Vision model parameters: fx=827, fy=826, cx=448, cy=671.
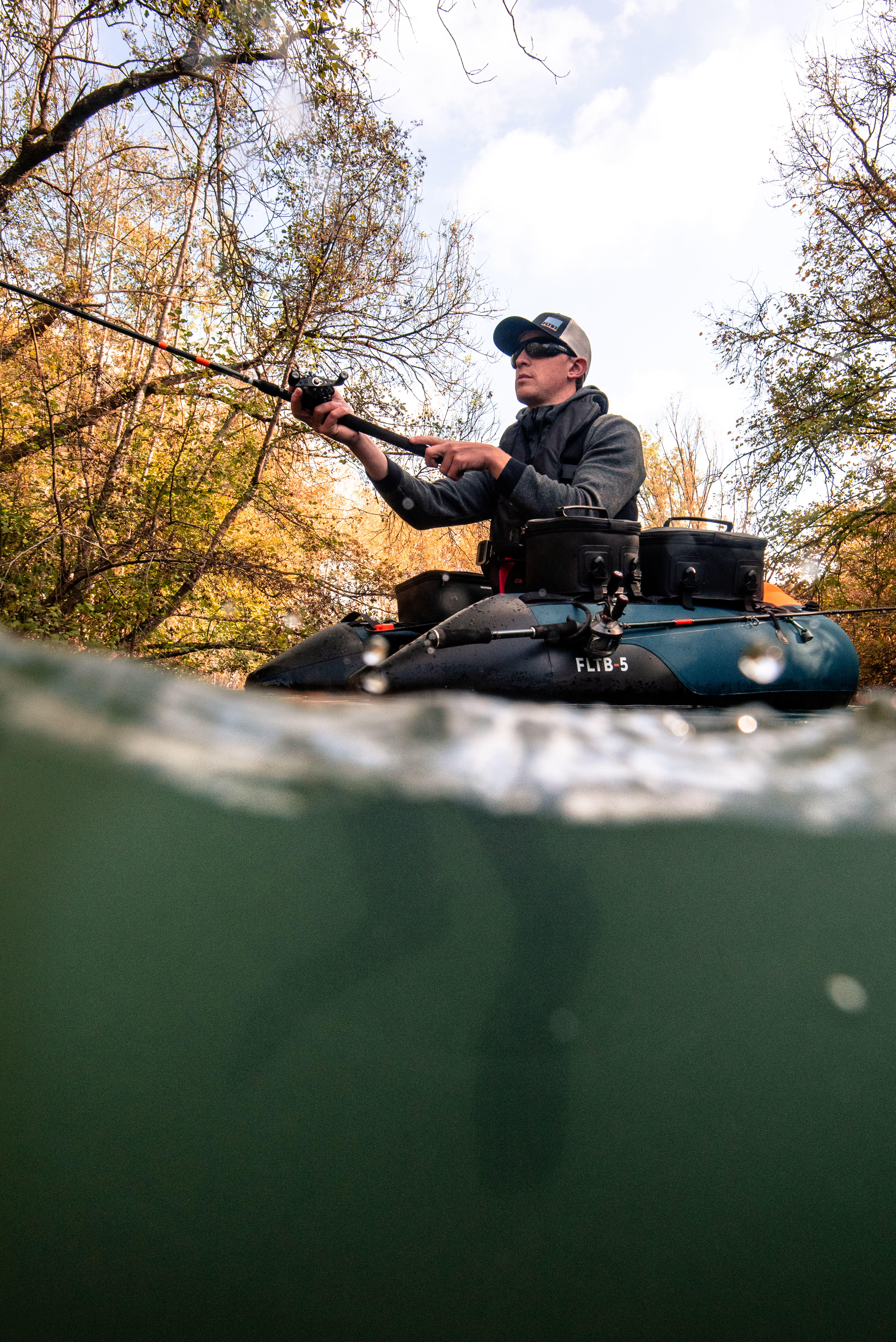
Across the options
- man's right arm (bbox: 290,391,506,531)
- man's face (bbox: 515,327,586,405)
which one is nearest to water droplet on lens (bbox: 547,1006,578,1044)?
man's right arm (bbox: 290,391,506,531)

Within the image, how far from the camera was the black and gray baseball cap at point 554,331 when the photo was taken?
3051 millimetres

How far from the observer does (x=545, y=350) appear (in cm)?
309

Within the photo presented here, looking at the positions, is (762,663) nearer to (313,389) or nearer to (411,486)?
(411,486)

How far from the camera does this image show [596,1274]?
1020 mm

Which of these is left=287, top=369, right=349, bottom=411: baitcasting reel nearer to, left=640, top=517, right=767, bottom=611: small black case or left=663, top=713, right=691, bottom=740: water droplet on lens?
left=640, top=517, right=767, bottom=611: small black case

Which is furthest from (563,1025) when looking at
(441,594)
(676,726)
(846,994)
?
(441,594)

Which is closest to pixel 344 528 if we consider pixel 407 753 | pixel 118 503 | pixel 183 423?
pixel 183 423

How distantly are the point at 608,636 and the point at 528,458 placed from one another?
44.2 inches

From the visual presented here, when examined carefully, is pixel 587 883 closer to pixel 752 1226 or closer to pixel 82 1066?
pixel 752 1226

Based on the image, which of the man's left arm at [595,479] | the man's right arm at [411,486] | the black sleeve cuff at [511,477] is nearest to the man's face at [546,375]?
the man's right arm at [411,486]

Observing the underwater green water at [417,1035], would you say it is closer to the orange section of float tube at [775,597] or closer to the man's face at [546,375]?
the orange section of float tube at [775,597]

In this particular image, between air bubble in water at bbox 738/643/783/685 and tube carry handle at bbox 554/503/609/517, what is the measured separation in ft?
1.81

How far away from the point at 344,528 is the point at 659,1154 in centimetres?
915

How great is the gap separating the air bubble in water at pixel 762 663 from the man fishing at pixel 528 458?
1.82ft
